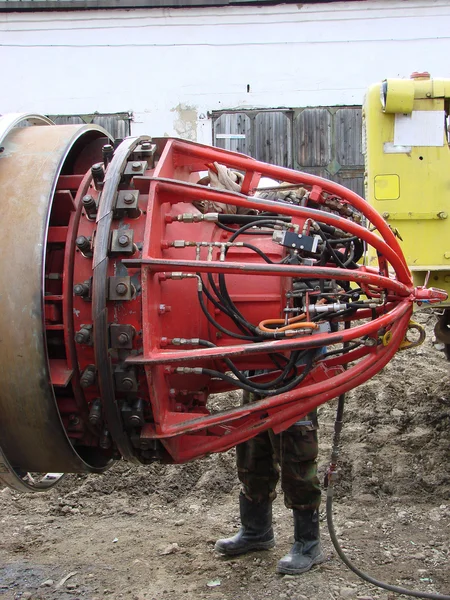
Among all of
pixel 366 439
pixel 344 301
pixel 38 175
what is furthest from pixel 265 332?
pixel 366 439

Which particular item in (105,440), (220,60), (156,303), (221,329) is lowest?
(105,440)

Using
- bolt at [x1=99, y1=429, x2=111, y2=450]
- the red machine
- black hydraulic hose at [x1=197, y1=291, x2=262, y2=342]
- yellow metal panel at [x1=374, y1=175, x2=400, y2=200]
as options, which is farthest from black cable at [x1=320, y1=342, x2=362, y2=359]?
yellow metal panel at [x1=374, y1=175, x2=400, y2=200]

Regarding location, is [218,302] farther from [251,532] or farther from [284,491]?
[251,532]

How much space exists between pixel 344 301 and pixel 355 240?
261 millimetres

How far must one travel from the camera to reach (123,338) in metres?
2.60

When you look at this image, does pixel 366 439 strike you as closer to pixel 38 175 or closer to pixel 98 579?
pixel 98 579

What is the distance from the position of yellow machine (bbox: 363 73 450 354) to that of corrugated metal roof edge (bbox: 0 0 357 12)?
26.1 feet

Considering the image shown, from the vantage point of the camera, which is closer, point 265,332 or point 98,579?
point 265,332

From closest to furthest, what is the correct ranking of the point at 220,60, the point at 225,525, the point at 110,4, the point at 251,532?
the point at 251,532, the point at 225,525, the point at 220,60, the point at 110,4

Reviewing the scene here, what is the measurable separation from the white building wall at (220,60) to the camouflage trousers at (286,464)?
27.9 feet

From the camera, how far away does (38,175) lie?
9.00 ft

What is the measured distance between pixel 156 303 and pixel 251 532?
179cm

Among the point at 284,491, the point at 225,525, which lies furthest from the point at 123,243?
the point at 225,525

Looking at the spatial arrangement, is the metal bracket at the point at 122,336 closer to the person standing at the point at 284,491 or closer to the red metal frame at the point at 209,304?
the red metal frame at the point at 209,304
